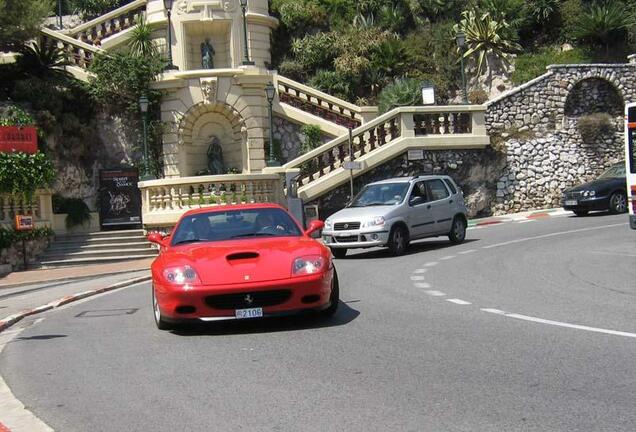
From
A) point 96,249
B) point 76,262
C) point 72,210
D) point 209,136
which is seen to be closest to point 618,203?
point 209,136

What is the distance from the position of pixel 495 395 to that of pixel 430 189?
14325 millimetres

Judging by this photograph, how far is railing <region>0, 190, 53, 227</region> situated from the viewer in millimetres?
24391

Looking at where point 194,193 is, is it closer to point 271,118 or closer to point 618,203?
point 271,118

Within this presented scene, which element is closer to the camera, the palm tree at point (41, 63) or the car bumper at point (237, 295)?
the car bumper at point (237, 295)

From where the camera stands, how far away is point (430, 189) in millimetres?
20188

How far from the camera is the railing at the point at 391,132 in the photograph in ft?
91.3

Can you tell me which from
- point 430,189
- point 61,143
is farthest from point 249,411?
point 61,143

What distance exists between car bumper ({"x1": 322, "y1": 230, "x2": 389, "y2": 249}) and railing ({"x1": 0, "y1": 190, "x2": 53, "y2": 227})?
34.4ft

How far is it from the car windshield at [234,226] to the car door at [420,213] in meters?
8.58

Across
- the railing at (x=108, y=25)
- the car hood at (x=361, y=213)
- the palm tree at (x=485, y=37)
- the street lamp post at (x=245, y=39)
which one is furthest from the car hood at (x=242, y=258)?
the railing at (x=108, y=25)

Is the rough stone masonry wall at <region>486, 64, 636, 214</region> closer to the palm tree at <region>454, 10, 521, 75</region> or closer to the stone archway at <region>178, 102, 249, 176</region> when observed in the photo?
the palm tree at <region>454, 10, 521, 75</region>

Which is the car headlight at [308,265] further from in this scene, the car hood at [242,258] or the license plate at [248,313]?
the license plate at [248,313]

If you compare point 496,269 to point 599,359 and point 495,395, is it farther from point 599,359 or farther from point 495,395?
point 495,395

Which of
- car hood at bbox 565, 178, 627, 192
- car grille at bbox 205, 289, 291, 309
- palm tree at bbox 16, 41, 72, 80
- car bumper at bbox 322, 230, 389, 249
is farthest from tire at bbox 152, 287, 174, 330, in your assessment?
palm tree at bbox 16, 41, 72, 80
